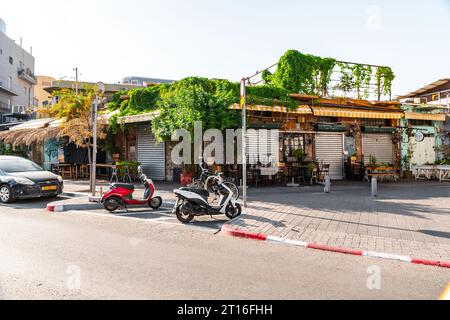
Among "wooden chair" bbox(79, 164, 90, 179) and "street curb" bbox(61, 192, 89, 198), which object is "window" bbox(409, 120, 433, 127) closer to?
"street curb" bbox(61, 192, 89, 198)

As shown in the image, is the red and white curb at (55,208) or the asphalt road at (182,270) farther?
the red and white curb at (55,208)

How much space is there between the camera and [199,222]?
8.55m

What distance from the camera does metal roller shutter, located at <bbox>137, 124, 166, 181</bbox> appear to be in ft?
61.8

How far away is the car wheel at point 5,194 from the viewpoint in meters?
11.4

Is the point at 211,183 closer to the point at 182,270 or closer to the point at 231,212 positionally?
the point at 231,212

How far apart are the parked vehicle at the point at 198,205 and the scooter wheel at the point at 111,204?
2319 millimetres

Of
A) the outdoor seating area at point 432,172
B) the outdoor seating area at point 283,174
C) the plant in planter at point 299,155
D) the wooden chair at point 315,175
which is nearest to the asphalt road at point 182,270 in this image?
the outdoor seating area at point 283,174

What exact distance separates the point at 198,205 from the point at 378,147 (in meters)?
16.3

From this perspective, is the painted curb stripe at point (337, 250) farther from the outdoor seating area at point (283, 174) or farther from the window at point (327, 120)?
the window at point (327, 120)

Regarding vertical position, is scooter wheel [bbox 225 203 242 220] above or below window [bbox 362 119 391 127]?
below

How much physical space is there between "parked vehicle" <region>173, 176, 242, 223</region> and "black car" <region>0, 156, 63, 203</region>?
6162 mm

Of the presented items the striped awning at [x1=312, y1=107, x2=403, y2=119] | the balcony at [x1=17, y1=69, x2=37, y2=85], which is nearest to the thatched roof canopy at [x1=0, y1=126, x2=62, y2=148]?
the striped awning at [x1=312, y1=107, x2=403, y2=119]

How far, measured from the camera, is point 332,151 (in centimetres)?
2002

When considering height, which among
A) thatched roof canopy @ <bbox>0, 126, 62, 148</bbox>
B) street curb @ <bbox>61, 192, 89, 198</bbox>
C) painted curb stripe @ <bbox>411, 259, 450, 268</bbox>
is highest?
thatched roof canopy @ <bbox>0, 126, 62, 148</bbox>
